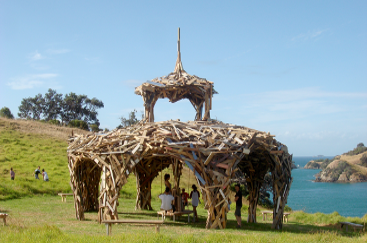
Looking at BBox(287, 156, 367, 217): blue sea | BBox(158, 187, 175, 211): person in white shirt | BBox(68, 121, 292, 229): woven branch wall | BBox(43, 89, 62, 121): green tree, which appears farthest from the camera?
BBox(43, 89, 62, 121): green tree

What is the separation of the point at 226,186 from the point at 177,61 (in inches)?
265

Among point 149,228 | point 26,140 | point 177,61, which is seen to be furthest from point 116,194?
point 26,140

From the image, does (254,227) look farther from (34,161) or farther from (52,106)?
(52,106)

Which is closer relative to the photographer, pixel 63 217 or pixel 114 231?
pixel 114 231

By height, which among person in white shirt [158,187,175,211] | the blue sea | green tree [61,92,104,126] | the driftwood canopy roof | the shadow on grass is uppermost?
green tree [61,92,104,126]

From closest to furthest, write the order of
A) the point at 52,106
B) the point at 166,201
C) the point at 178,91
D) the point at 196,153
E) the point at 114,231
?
the point at 114,231, the point at 196,153, the point at 166,201, the point at 178,91, the point at 52,106

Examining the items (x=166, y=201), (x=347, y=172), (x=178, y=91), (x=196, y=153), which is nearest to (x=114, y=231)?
(x=166, y=201)

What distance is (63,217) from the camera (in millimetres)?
14641

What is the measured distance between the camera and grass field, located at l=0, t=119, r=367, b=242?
9570 mm

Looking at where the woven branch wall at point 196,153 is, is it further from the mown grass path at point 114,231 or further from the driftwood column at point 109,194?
the mown grass path at point 114,231

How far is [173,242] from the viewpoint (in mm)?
9188

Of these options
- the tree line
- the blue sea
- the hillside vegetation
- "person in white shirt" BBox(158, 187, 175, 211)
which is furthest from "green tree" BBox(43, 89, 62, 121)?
"person in white shirt" BBox(158, 187, 175, 211)

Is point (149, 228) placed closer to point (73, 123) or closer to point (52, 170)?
point (52, 170)

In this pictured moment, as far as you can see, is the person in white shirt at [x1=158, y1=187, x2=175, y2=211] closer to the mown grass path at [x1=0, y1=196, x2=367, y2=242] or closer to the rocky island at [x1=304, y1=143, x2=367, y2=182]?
the mown grass path at [x1=0, y1=196, x2=367, y2=242]
